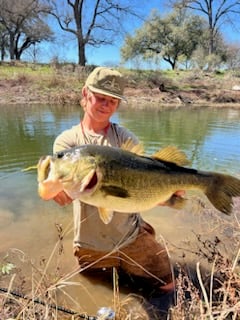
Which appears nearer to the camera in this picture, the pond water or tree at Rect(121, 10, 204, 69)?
the pond water

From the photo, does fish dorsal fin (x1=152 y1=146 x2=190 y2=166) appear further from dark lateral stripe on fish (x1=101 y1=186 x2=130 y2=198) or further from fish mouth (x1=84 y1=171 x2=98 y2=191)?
fish mouth (x1=84 y1=171 x2=98 y2=191)

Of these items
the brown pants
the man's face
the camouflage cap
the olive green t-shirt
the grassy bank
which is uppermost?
the camouflage cap

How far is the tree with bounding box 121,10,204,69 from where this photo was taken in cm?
4441

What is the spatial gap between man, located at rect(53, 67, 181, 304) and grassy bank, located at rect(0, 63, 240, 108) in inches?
720

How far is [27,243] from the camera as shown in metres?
4.63

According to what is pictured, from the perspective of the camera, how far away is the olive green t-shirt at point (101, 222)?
3322 mm

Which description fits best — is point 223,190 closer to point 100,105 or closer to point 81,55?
point 100,105

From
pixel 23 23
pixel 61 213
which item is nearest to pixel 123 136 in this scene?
pixel 61 213

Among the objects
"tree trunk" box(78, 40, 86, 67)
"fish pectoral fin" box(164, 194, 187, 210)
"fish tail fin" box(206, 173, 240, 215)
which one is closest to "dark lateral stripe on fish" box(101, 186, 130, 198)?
"fish pectoral fin" box(164, 194, 187, 210)

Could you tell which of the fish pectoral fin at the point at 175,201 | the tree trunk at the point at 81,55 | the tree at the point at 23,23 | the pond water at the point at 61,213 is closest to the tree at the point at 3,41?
the tree at the point at 23,23

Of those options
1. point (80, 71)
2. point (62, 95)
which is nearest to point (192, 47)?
point (80, 71)

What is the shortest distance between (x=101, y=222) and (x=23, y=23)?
1540 inches

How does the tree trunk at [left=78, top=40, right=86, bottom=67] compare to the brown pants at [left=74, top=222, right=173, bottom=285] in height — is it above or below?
above

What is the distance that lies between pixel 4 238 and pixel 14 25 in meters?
38.1
